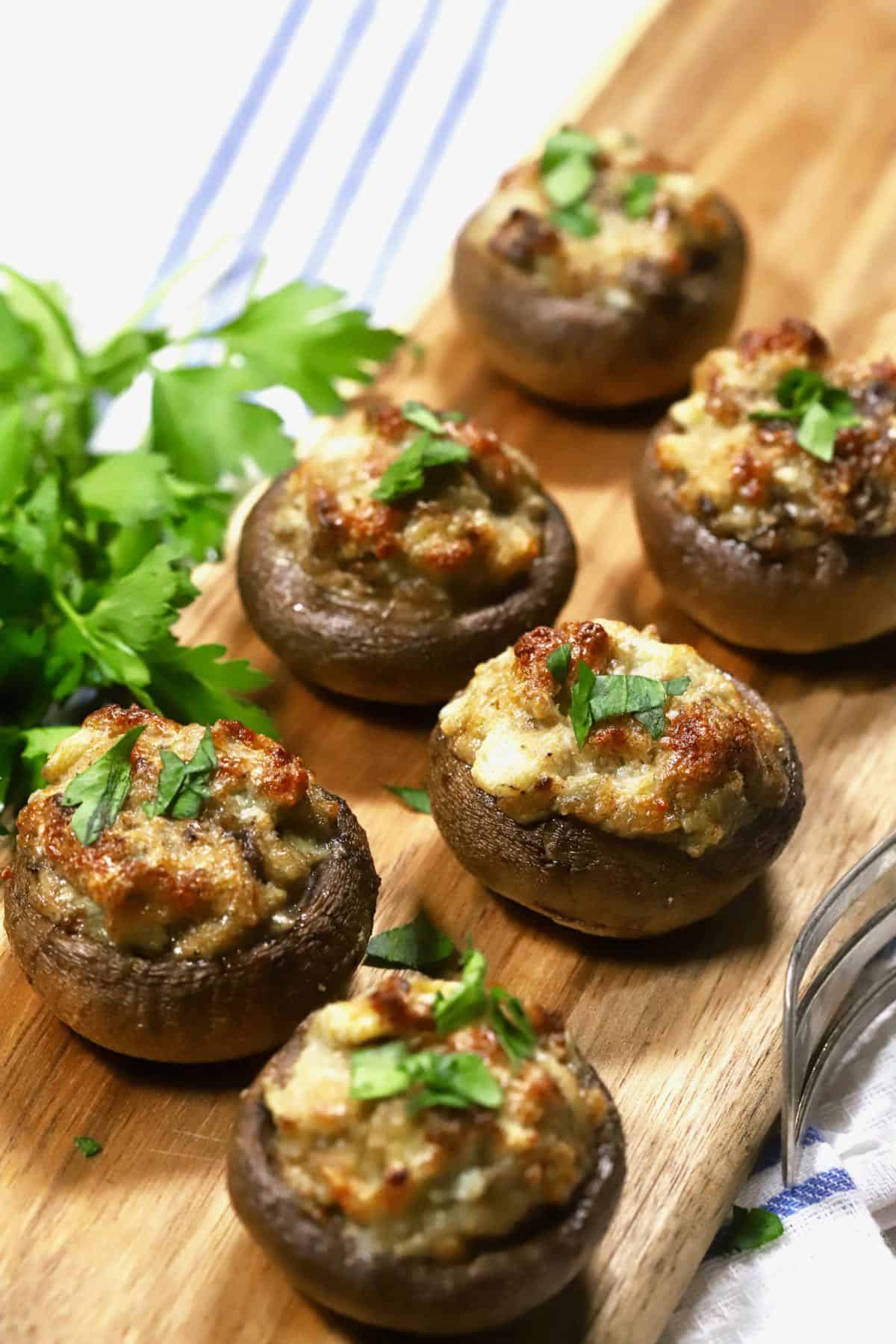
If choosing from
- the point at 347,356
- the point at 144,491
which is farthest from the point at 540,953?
the point at 347,356

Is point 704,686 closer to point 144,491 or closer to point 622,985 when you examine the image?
point 622,985

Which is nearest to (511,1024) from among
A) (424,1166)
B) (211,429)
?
(424,1166)

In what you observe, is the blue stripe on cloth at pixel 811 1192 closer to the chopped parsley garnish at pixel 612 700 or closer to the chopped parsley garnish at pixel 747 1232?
the chopped parsley garnish at pixel 747 1232

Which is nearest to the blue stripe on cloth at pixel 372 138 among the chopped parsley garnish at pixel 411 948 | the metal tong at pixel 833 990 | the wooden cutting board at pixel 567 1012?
the wooden cutting board at pixel 567 1012

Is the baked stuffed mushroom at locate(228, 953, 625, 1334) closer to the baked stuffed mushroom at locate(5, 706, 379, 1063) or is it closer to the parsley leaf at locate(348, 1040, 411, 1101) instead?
the parsley leaf at locate(348, 1040, 411, 1101)

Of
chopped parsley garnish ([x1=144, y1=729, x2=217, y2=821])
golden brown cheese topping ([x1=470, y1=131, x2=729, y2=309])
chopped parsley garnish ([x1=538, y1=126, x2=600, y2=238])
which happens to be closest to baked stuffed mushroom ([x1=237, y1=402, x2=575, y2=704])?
chopped parsley garnish ([x1=144, y1=729, x2=217, y2=821])

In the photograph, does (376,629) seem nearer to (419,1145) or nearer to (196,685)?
(196,685)
